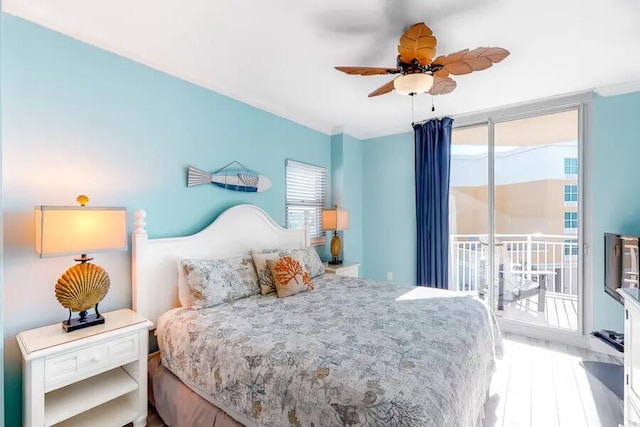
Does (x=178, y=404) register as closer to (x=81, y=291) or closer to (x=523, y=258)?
(x=81, y=291)

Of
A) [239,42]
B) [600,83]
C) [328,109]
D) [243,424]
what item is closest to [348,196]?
[328,109]

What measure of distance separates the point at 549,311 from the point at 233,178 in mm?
3923

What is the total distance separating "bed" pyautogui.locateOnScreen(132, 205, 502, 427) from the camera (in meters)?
1.12

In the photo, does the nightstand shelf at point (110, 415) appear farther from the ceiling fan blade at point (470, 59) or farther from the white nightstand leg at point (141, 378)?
the ceiling fan blade at point (470, 59)

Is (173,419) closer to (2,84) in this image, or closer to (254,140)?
(2,84)

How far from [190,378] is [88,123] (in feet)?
5.88

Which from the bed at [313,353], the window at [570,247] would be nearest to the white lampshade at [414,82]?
the bed at [313,353]

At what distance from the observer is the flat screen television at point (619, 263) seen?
91.1 inches

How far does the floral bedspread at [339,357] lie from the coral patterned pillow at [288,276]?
142 mm

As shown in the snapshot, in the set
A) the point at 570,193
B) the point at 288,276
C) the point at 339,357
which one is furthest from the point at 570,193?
the point at 339,357

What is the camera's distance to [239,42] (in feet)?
6.68

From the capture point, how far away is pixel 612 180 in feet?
9.21

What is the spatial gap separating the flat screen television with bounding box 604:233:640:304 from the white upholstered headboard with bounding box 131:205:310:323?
3.12 meters

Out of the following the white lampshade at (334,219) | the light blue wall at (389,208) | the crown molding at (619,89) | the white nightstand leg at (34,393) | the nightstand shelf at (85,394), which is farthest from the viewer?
the light blue wall at (389,208)
